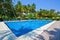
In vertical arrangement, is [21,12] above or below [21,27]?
below

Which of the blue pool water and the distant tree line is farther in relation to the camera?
the distant tree line

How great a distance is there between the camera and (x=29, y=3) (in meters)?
34.5

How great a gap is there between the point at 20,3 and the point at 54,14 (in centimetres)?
1058

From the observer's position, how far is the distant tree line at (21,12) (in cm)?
2139

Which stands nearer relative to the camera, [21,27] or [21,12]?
[21,27]

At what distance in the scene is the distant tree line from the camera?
21388 mm

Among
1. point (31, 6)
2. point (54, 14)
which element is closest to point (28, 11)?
point (31, 6)

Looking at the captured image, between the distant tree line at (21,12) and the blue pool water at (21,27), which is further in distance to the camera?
the distant tree line at (21,12)

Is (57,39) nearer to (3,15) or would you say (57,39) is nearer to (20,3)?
(3,15)

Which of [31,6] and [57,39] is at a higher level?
[57,39]

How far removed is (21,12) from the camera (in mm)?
30844

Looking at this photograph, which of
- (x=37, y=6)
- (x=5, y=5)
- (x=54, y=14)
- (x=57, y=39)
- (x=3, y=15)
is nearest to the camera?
(x=57, y=39)

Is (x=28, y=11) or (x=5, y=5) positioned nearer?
(x=5, y=5)

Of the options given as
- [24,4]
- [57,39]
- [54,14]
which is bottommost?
[54,14]
